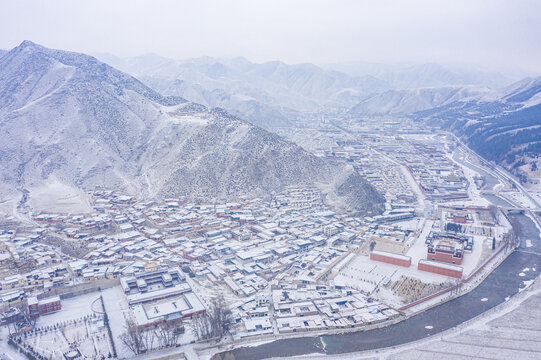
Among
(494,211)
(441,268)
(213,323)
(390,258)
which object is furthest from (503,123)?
(213,323)

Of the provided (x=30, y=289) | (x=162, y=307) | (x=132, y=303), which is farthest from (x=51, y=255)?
(x=162, y=307)

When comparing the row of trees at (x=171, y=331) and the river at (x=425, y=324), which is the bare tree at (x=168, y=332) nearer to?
the row of trees at (x=171, y=331)

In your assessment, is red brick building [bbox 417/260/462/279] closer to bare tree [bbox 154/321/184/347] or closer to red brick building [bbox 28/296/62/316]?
bare tree [bbox 154/321/184/347]

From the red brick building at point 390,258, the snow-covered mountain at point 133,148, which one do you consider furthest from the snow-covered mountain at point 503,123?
the red brick building at point 390,258

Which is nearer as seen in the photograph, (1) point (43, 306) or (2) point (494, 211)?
(1) point (43, 306)

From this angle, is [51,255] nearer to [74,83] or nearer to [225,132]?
[225,132]

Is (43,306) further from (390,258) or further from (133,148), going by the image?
(133,148)

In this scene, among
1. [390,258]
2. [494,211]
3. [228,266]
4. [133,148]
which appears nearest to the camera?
[228,266]
